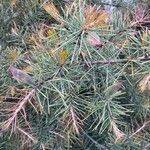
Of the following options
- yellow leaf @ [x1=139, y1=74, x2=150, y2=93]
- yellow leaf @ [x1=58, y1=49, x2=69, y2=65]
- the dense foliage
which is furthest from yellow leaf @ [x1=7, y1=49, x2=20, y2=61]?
yellow leaf @ [x1=139, y1=74, x2=150, y2=93]

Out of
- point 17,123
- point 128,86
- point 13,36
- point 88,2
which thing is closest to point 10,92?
point 17,123

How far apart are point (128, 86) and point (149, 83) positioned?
110 millimetres

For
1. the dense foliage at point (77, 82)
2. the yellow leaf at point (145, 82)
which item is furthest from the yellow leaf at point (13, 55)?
the yellow leaf at point (145, 82)

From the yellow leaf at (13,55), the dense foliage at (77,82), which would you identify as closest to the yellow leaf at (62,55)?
the dense foliage at (77,82)

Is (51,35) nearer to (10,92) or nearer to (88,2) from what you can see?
(10,92)

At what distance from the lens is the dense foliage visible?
703 mm

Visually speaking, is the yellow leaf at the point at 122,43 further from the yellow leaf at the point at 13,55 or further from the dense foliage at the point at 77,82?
the yellow leaf at the point at 13,55

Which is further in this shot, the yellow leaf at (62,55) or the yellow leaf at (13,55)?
the yellow leaf at (13,55)

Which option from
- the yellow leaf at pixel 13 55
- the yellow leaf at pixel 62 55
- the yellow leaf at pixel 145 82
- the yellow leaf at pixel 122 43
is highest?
the yellow leaf at pixel 122 43

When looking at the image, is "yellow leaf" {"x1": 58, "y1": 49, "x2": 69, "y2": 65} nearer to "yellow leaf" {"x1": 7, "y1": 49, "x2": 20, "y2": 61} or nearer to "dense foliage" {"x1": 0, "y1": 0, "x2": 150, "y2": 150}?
"dense foliage" {"x1": 0, "y1": 0, "x2": 150, "y2": 150}

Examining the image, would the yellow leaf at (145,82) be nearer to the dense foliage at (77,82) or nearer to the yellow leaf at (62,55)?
the dense foliage at (77,82)

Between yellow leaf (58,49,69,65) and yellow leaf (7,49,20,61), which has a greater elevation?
yellow leaf (58,49,69,65)

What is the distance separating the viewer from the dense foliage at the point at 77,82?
2.31 ft

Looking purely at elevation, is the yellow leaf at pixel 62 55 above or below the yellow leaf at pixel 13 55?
above
